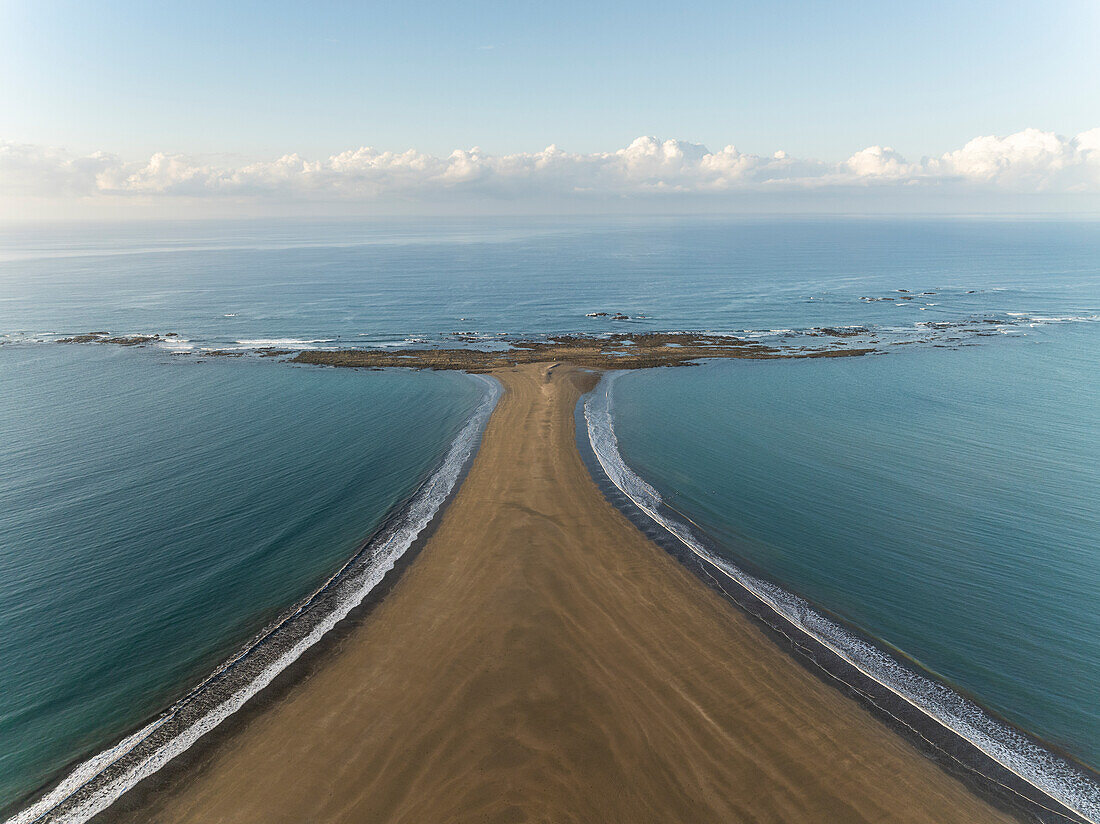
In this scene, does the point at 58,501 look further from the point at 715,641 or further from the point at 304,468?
the point at 715,641

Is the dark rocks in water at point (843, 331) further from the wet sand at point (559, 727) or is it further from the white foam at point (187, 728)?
the white foam at point (187, 728)

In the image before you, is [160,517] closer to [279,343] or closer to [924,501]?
[924,501]

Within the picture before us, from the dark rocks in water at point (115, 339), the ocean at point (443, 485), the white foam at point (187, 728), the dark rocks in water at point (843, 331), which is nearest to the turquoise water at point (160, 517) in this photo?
the ocean at point (443, 485)

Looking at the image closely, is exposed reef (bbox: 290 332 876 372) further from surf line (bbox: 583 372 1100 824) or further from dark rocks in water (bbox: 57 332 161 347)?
surf line (bbox: 583 372 1100 824)

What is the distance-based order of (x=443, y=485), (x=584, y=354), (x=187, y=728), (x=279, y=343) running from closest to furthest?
(x=187, y=728) < (x=443, y=485) < (x=584, y=354) < (x=279, y=343)

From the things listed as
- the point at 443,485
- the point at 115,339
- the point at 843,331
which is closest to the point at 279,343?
the point at 115,339

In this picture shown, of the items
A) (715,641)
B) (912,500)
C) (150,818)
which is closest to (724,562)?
(715,641)

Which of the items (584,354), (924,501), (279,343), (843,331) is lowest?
(924,501)

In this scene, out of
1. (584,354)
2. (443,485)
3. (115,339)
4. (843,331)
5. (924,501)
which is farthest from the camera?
(843,331)
